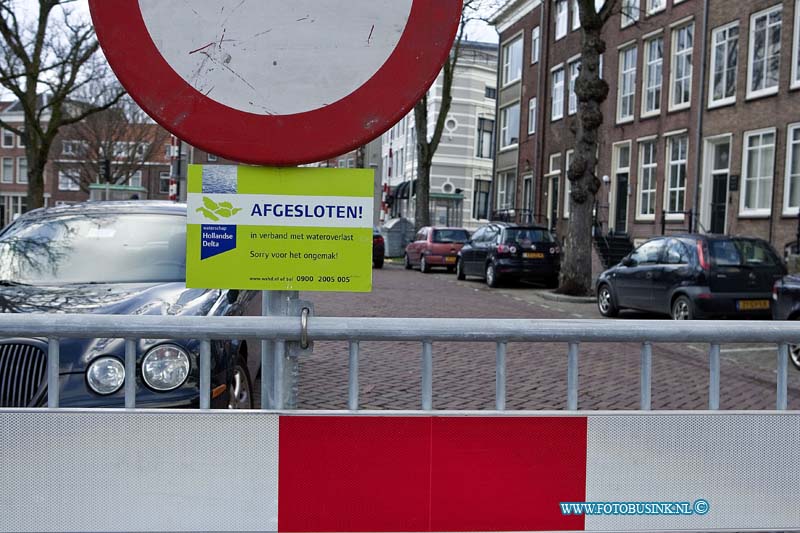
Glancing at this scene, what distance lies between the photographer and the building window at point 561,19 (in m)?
33.5

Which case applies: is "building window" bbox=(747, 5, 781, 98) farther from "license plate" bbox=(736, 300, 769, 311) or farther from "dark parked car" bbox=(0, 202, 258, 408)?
"dark parked car" bbox=(0, 202, 258, 408)

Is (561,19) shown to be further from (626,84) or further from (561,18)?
(626,84)

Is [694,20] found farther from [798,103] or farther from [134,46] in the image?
[134,46]

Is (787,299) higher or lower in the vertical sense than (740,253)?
lower

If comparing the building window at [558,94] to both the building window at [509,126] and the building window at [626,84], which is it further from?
the building window at [626,84]

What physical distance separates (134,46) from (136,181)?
81.2m

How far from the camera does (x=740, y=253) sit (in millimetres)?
12219

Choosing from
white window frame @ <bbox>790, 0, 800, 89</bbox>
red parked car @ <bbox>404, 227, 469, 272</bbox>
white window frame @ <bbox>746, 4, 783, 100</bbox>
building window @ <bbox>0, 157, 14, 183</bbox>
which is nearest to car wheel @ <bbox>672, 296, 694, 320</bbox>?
white window frame @ <bbox>790, 0, 800, 89</bbox>

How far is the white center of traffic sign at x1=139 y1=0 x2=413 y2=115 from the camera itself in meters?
1.72

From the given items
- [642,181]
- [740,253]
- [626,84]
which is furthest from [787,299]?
[626,84]

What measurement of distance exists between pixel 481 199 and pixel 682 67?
2982 cm

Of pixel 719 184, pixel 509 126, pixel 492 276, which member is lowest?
pixel 492 276

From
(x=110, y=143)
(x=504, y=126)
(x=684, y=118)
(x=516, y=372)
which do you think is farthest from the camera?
(x=110, y=143)

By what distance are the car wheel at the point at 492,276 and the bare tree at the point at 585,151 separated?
2854 mm
